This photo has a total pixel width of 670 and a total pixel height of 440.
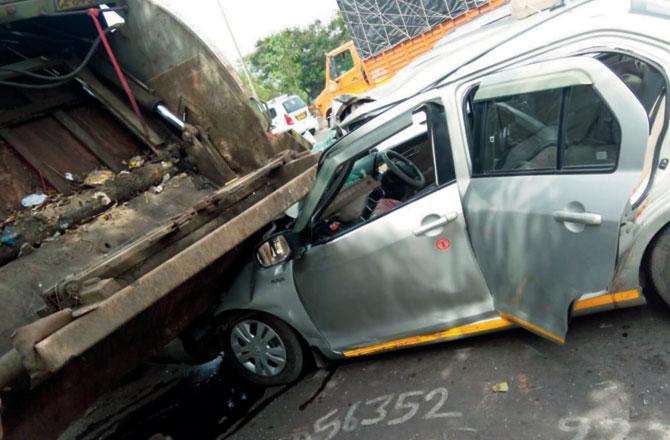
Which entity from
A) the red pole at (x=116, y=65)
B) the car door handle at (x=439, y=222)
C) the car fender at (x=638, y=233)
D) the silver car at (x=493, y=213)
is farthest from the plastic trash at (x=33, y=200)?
the car fender at (x=638, y=233)

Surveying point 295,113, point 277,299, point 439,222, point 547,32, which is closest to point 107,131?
point 277,299

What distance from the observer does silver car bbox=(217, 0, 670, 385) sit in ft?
7.92

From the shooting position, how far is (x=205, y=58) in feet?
12.8

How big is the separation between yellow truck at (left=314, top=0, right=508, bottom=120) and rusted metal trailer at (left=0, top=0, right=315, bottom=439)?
9898mm

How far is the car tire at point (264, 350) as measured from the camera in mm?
3570

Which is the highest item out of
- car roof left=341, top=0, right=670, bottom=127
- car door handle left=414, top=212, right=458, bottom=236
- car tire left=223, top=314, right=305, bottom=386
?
car roof left=341, top=0, right=670, bottom=127

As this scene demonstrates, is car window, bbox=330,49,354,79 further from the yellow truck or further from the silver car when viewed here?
the silver car

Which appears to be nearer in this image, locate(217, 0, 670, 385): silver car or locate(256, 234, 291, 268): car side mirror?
locate(217, 0, 670, 385): silver car

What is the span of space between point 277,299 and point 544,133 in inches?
73.7

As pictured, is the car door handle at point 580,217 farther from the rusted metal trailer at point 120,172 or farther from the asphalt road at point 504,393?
the rusted metal trailer at point 120,172

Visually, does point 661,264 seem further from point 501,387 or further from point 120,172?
point 120,172

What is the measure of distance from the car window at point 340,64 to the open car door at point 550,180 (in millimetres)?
13692

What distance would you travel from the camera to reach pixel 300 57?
125ft

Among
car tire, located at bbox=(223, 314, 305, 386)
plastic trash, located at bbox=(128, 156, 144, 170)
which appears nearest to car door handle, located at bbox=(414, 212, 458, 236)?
car tire, located at bbox=(223, 314, 305, 386)
